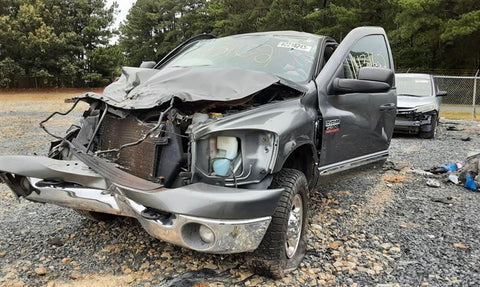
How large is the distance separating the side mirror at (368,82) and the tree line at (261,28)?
2290 cm

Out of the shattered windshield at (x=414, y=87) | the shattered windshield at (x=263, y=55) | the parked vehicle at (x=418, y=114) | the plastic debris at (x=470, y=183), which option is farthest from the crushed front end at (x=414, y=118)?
the shattered windshield at (x=263, y=55)

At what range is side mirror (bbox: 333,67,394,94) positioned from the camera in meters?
3.64

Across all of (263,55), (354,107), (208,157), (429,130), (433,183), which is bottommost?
(429,130)

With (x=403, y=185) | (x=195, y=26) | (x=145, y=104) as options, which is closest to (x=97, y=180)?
(x=145, y=104)

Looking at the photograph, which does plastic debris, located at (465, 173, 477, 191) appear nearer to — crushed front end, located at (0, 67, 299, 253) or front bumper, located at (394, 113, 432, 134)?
crushed front end, located at (0, 67, 299, 253)

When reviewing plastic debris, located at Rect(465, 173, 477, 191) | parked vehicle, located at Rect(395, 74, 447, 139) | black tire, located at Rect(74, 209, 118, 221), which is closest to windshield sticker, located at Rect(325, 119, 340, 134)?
black tire, located at Rect(74, 209, 118, 221)

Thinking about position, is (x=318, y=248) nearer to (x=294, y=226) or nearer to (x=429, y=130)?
(x=294, y=226)

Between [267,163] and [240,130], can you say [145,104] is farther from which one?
[267,163]

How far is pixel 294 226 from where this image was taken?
10.2ft

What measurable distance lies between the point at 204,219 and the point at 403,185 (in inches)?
162

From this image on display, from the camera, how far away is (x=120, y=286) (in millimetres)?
2816

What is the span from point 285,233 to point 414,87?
9786 mm

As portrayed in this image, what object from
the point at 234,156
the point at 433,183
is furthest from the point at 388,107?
the point at 234,156

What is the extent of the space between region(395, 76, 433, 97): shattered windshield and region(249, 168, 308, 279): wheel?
29.1ft
